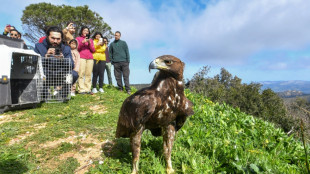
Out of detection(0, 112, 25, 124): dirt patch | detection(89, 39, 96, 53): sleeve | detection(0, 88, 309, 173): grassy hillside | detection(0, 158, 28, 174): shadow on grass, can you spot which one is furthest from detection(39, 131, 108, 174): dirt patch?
detection(89, 39, 96, 53): sleeve

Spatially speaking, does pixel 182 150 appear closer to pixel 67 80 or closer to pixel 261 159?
pixel 261 159

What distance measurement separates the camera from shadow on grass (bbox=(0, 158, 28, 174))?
10.1 ft

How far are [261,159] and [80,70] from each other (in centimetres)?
772

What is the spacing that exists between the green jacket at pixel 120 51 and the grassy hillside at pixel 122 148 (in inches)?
171

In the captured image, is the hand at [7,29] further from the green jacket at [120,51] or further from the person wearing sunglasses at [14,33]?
the green jacket at [120,51]

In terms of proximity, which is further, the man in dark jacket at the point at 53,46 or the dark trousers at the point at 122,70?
the dark trousers at the point at 122,70

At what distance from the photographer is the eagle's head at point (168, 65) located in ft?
7.54

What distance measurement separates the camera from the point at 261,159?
126 inches

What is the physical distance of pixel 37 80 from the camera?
7.04m

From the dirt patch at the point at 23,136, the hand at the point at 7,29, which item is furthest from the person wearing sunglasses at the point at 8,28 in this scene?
the dirt patch at the point at 23,136

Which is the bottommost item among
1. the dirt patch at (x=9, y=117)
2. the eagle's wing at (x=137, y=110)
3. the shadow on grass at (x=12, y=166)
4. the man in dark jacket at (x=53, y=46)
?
the shadow on grass at (x=12, y=166)

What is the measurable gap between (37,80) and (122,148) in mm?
5152

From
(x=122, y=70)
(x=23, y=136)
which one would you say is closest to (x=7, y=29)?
(x=122, y=70)

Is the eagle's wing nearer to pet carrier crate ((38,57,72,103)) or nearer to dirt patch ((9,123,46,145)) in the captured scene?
dirt patch ((9,123,46,145))
